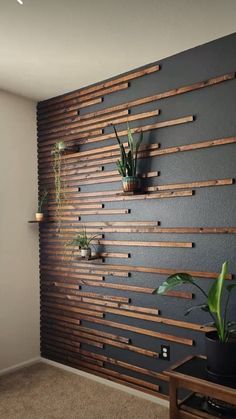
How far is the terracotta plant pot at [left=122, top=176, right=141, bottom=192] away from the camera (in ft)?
8.82

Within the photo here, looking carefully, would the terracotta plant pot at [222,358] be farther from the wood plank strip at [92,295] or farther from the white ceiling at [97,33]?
the white ceiling at [97,33]

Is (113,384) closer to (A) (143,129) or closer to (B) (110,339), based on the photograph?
(B) (110,339)

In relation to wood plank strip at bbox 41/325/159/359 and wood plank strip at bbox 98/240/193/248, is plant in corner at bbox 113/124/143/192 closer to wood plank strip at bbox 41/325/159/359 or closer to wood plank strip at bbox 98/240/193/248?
wood plank strip at bbox 98/240/193/248

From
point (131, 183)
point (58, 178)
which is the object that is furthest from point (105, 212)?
point (58, 178)

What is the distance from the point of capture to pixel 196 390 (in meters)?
1.94

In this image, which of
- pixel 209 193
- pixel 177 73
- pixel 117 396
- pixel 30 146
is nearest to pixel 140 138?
pixel 177 73

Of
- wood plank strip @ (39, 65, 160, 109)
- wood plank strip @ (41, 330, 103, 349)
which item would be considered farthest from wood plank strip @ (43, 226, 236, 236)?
wood plank strip @ (39, 65, 160, 109)

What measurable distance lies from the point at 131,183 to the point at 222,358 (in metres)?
1.35

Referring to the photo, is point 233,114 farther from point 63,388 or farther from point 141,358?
point 63,388

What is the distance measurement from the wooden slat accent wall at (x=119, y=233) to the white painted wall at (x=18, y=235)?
4.0 inches

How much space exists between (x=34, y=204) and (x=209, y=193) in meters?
1.88

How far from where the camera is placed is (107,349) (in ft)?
9.89

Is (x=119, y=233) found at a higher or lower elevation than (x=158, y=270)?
higher

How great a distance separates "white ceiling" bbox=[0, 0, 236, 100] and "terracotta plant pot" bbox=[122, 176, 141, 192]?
2.98 ft
